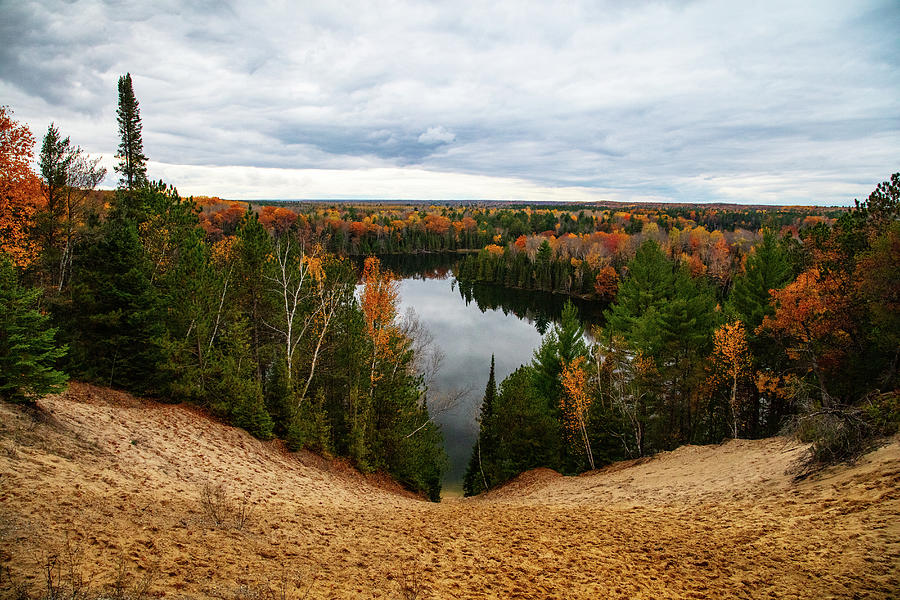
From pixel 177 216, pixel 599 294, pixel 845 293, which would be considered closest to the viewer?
pixel 845 293

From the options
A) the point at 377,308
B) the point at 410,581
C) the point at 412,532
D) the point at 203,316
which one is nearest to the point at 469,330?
the point at 377,308

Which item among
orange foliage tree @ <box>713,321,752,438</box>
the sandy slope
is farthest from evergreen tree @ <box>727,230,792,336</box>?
the sandy slope

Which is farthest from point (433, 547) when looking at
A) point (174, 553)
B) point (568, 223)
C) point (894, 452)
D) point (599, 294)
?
point (568, 223)

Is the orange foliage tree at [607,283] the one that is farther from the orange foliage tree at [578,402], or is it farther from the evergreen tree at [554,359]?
the orange foliage tree at [578,402]

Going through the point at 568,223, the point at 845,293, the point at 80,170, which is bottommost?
the point at 845,293

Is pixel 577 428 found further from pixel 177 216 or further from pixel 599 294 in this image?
pixel 599 294

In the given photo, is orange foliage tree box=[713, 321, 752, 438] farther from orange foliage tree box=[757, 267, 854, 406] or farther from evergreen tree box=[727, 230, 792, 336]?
evergreen tree box=[727, 230, 792, 336]
